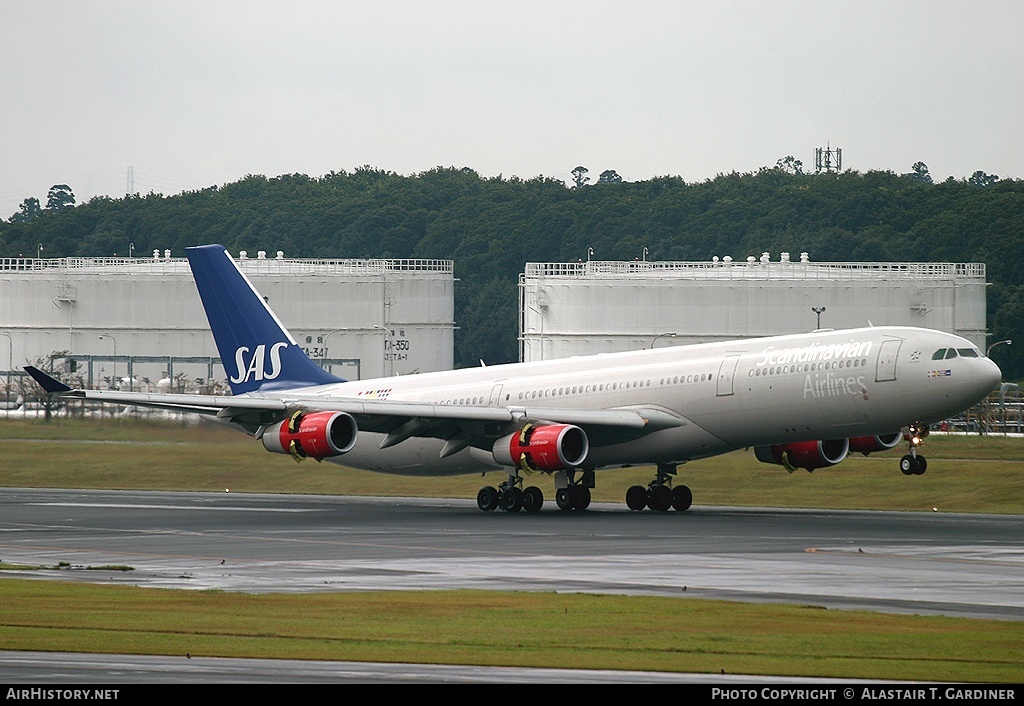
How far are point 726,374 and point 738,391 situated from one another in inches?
29.3

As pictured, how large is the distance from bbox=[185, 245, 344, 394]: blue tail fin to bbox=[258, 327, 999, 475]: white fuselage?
4.74 meters

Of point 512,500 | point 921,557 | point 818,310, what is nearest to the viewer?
point 921,557

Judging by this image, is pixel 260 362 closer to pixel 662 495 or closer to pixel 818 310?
pixel 662 495

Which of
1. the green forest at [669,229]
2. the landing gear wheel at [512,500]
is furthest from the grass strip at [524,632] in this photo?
the green forest at [669,229]

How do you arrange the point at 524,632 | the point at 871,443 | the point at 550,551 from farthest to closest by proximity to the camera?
1. the point at 871,443
2. the point at 550,551
3. the point at 524,632

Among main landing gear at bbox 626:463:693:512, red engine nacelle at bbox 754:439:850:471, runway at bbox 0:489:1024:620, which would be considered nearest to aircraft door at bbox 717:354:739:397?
red engine nacelle at bbox 754:439:850:471

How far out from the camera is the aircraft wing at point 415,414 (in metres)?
47.8

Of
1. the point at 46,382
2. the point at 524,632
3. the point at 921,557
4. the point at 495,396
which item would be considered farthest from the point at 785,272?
the point at 524,632

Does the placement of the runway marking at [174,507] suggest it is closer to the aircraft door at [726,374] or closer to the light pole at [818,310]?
the aircraft door at [726,374]

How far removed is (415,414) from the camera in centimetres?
4838

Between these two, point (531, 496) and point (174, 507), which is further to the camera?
point (174, 507)
